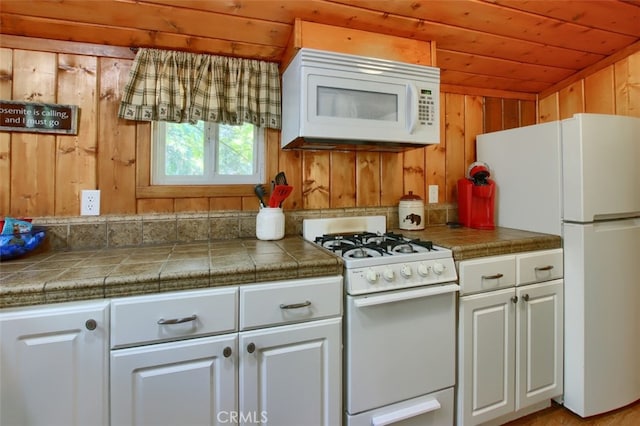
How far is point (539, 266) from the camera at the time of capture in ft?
5.28

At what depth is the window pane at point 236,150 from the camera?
1.77 m

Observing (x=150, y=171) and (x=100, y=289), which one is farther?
(x=150, y=171)

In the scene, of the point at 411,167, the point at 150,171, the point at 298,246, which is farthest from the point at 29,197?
the point at 411,167

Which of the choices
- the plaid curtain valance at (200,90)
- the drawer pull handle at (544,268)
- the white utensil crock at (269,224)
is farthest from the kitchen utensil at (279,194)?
the drawer pull handle at (544,268)

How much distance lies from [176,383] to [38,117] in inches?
53.8

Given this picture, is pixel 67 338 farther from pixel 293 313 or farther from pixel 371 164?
pixel 371 164

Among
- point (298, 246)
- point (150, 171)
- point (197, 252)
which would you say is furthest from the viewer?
point (150, 171)

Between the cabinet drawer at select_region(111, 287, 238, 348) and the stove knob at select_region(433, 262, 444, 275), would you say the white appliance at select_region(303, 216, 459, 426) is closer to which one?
the stove knob at select_region(433, 262, 444, 275)

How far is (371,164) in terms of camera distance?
2031 mm

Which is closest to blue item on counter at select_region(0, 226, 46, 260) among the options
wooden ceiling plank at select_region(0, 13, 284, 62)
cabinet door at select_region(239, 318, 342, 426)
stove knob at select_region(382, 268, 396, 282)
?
wooden ceiling plank at select_region(0, 13, 284, 62)

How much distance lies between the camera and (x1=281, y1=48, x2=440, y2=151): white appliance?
146 centimetres

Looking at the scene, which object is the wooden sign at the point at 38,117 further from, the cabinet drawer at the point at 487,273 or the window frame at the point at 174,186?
the cabinet drawer at the point at 487,273

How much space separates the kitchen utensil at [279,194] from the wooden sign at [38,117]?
0.99m

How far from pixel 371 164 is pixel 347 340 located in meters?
1.16
